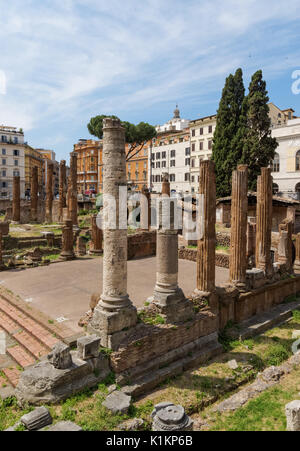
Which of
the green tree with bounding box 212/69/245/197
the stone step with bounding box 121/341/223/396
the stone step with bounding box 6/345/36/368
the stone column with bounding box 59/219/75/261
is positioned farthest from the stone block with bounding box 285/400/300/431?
the green tree with bounding box 212/69/245/197

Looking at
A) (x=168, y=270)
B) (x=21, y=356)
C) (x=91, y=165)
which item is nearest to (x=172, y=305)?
(x=168, y=270)

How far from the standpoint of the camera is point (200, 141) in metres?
46.9

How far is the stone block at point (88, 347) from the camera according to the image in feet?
21.9

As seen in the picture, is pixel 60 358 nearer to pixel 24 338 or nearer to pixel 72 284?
pixel 24 338

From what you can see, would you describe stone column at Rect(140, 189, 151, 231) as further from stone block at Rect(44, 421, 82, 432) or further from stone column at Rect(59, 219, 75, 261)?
stone block at Rect(44, 421, 82, 432)

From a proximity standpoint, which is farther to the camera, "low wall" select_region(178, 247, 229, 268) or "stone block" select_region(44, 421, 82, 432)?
"low wall" select_region(178, 247, 229, 268)

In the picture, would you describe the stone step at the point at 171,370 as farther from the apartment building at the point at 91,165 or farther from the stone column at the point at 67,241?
the apartment building at the point at 91,165

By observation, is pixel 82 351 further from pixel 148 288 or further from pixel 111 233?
pixel 148 288

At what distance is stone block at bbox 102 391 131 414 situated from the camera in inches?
234

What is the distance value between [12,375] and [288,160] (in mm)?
35776

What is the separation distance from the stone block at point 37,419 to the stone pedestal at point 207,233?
5.26 metres

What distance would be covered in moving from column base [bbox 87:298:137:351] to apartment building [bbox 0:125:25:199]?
185ft

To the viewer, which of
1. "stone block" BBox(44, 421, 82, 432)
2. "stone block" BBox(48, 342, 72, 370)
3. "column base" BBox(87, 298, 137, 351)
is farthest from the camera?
"column base" BBox(87, 298, 137, 351)

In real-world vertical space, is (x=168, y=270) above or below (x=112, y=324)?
above
